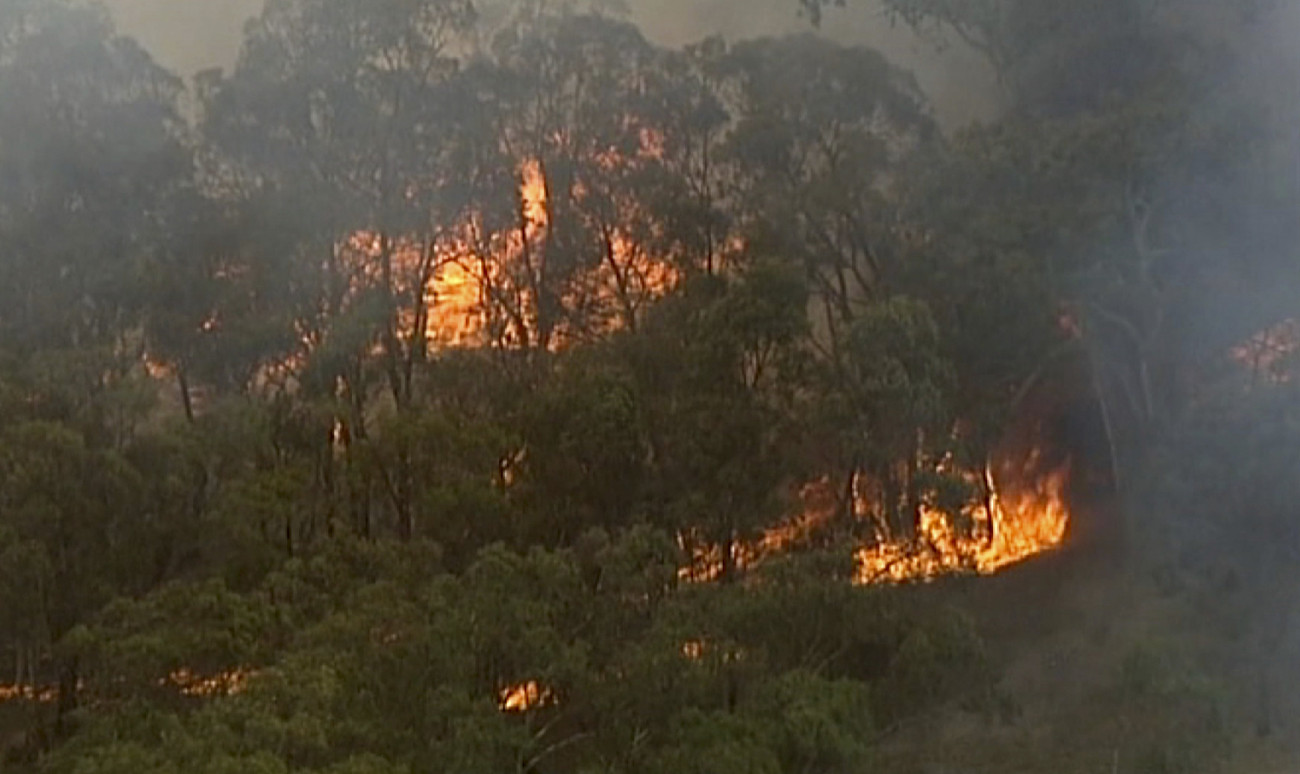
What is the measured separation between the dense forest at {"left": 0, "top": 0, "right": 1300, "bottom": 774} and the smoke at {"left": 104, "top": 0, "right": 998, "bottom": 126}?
150cm

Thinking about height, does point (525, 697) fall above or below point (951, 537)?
below

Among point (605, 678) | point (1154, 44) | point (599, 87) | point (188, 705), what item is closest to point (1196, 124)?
point (1154, 44)

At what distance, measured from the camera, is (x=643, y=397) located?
1217cm

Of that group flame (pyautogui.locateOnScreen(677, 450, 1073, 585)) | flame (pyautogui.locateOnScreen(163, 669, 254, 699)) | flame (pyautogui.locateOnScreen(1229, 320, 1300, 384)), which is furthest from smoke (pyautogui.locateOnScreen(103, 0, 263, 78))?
flame (pyautogui.locateOnScreen(1229, 320, 1300, 384))

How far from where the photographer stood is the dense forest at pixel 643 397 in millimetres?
9539

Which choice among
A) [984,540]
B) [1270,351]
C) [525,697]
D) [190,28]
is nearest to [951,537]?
[984,540]

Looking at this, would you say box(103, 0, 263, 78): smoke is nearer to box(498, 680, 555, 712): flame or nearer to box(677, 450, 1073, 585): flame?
box(677, 450, 1073, 585): flame

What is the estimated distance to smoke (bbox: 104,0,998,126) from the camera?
59.2ft

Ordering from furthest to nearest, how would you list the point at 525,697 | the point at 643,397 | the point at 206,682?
the point at 643,397, the point at 525,697, the point at 206,682

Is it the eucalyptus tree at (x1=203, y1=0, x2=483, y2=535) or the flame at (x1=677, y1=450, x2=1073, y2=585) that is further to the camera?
the eucalyptus tree at (x1=203, y1=0, x2=483, y2=535)

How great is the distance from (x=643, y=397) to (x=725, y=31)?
806 centimetres

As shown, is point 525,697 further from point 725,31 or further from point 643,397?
point 725,31

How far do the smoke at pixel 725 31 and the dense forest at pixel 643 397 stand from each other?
58.9 inches

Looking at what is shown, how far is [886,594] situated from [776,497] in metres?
1.87
